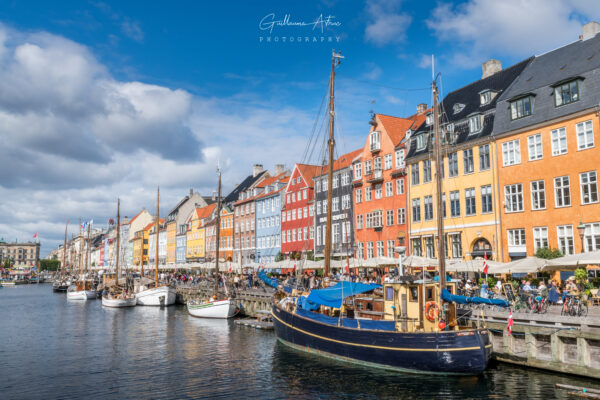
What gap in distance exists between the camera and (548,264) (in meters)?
25.9

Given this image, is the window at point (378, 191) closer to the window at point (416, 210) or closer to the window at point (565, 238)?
the window at point (416, 210)

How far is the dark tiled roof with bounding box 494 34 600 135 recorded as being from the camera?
34.2 metres

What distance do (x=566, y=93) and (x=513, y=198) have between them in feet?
27.2

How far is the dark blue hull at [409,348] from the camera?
19.7m

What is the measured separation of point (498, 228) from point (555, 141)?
761 cm

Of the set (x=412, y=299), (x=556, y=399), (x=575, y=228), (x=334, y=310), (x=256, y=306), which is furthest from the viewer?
(x=256, y=306)

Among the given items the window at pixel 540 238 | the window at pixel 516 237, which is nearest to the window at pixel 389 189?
the window at pixel 516 237

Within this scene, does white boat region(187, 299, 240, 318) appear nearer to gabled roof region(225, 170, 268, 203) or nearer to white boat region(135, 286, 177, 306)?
white boat region(135, 286, 177, 306)

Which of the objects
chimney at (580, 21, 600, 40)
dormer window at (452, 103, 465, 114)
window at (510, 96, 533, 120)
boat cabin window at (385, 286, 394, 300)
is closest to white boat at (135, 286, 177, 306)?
dormer window at (452, 103, 465, 114)

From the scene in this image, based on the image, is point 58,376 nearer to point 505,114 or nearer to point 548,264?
point 548,264

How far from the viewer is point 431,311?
21.7 metres

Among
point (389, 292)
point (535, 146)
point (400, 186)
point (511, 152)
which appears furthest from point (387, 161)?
point (389, 292)

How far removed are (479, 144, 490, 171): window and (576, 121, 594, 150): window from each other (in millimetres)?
7255

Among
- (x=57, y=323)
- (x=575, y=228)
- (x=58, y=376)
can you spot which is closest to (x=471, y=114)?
(x=575, y=228)
